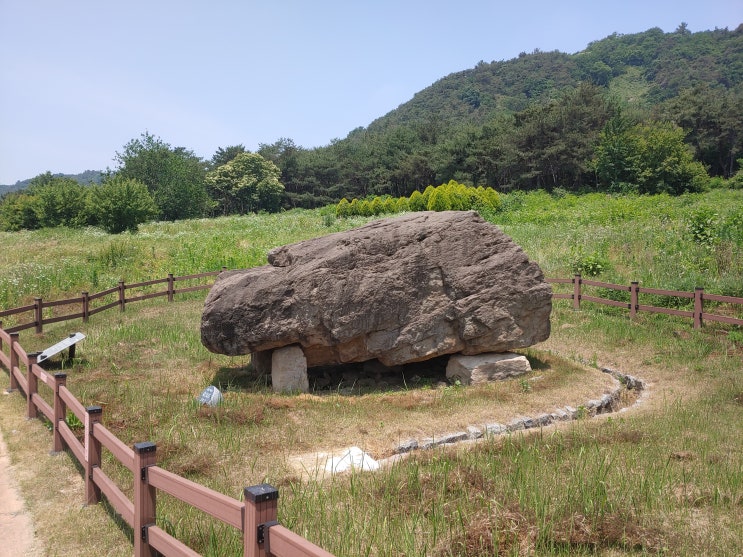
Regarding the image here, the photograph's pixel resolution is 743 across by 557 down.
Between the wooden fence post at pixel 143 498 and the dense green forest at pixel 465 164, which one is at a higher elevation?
the dense green forest at pixel 465 164

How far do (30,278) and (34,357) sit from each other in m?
15.2

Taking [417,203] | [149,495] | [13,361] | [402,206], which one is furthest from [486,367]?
[402,206]

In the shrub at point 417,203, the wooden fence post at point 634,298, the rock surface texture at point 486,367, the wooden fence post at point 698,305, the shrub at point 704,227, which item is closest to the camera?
the rock surface texture at point 486,367

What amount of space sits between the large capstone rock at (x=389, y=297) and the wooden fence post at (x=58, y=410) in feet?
11.3

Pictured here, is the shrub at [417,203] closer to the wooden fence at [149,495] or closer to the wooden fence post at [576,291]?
the wooden fence post at [576,291]

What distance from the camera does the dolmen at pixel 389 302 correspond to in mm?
10867

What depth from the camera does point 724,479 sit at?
6.21 metres

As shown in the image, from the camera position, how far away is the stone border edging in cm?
840

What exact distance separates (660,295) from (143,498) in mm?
15918

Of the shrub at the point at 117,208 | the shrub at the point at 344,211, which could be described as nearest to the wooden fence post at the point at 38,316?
the shrub at the point at 117,208

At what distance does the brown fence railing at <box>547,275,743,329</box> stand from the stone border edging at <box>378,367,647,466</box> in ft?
11.4

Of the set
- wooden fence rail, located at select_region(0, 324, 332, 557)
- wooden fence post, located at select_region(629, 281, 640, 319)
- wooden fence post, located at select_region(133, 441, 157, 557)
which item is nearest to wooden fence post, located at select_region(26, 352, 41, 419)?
wooden fence rail, located at select_region(0, 324, 332, 557)

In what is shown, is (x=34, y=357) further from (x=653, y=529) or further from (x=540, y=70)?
(x=540, y=70)

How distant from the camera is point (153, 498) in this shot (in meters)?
4.84
